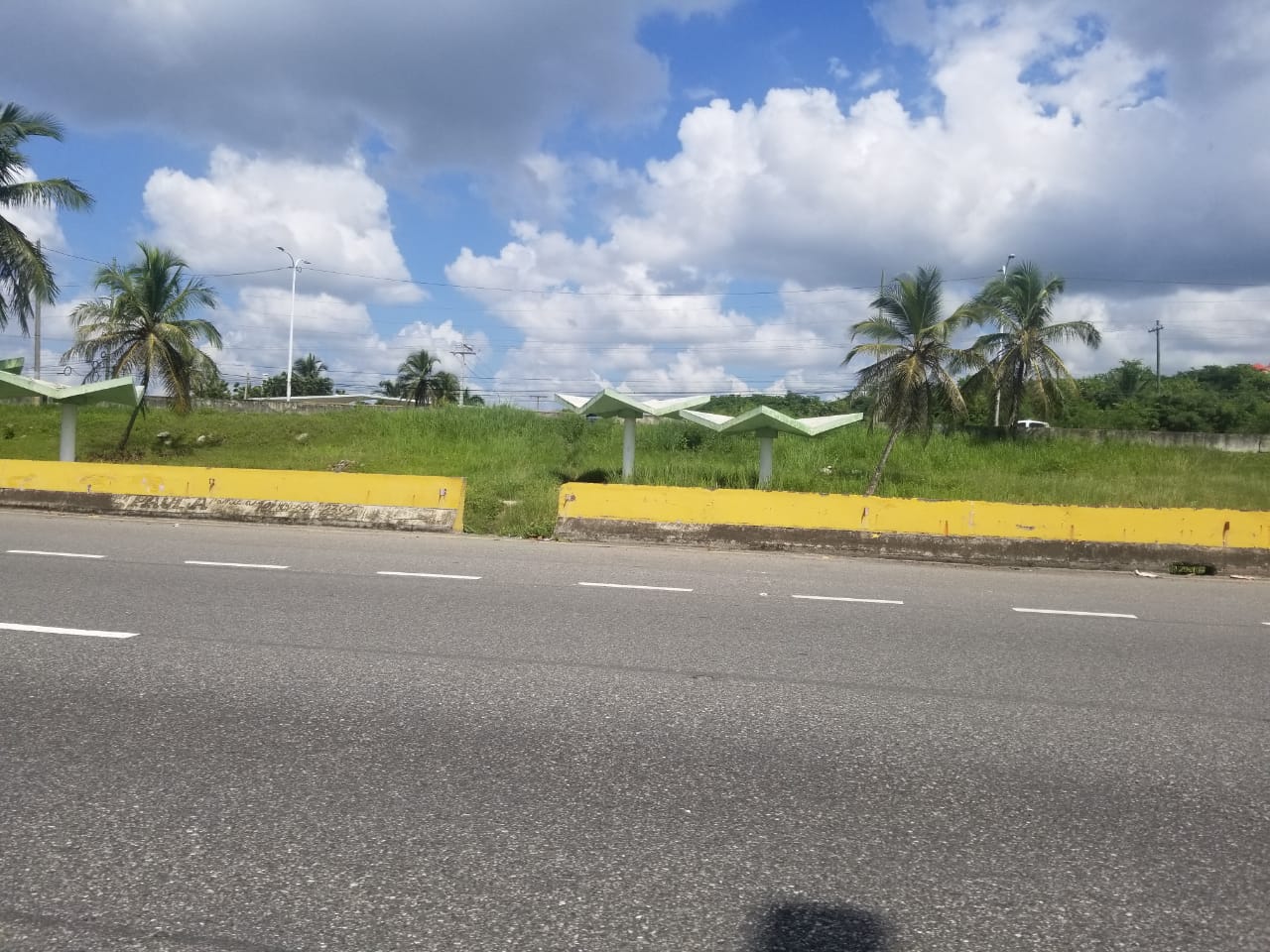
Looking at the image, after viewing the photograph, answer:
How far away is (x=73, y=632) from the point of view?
6492 millimetres

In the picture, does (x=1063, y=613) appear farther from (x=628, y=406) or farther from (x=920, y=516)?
(x=628, y=406)

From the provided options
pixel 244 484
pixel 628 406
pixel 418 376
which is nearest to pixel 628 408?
pixel 628 406

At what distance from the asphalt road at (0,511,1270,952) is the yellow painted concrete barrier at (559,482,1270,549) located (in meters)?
4.45

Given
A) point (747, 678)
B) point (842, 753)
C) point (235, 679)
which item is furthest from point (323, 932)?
point (747, 678)

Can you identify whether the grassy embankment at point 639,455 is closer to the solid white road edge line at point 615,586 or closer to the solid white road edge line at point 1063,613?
the solid white road edge line at point 615,586

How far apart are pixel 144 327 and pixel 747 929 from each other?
3176cm

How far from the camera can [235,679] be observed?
5.45 m

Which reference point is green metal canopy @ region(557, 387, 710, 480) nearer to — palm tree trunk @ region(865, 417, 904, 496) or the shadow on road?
palm tree trunk @ region(865, 417, 904, 496)

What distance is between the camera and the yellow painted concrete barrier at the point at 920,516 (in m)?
12.2

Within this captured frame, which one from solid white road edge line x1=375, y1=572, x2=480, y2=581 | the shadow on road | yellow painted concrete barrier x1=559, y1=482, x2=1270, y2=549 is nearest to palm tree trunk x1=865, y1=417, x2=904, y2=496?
yellow painted concrete barrier x1=559, y1=482, x2=1270, y2=549

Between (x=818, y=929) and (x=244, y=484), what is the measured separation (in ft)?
44.3

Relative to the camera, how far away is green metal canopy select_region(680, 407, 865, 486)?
24.1m

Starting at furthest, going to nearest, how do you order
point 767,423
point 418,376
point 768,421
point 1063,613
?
point 418,376, point 767,423, point 768,421, point 1063,613

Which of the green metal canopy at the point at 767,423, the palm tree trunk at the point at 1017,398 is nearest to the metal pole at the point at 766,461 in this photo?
the green metal canopy at the point at 767,423
